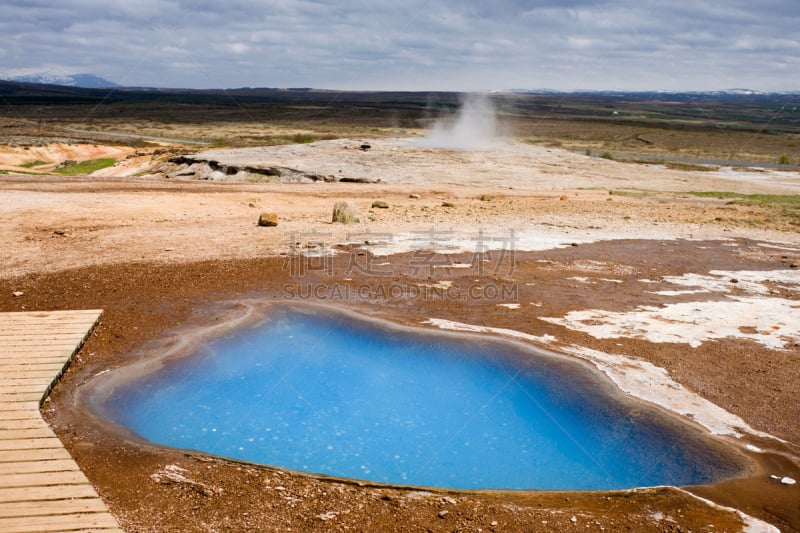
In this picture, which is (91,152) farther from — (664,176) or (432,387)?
(432,387)

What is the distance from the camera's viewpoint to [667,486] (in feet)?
17.0

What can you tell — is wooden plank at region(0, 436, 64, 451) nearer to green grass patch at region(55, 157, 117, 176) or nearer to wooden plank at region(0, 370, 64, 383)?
wooden plank at region(0, 370, 64, 383)

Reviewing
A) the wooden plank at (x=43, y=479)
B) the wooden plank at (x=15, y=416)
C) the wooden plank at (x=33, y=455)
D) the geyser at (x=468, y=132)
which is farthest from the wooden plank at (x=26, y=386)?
the geyser at (x=468, y=132)

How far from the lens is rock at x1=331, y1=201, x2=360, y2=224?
1455 centimetres

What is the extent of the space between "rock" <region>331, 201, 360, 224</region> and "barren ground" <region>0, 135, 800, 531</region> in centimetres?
36

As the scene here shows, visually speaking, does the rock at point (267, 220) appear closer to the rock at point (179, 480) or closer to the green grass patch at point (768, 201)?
the rock at point (179, 480)

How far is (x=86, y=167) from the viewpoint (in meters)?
29.3

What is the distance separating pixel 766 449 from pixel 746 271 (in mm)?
6699

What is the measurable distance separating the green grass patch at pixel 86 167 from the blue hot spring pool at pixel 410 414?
75.5ft

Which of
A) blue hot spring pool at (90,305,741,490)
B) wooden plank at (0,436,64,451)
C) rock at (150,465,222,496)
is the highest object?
wooden plank at (0,436,64,451)

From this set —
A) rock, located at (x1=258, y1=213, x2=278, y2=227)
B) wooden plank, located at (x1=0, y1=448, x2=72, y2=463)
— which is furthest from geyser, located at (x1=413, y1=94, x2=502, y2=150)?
wooden plank, located at (x1=0, y1=448, x2=72, y2=463)

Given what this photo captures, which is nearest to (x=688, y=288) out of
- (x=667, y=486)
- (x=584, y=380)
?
(x=584, y=380)

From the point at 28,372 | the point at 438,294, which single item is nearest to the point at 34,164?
the point at 438,294

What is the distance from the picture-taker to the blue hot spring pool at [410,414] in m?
5.53
